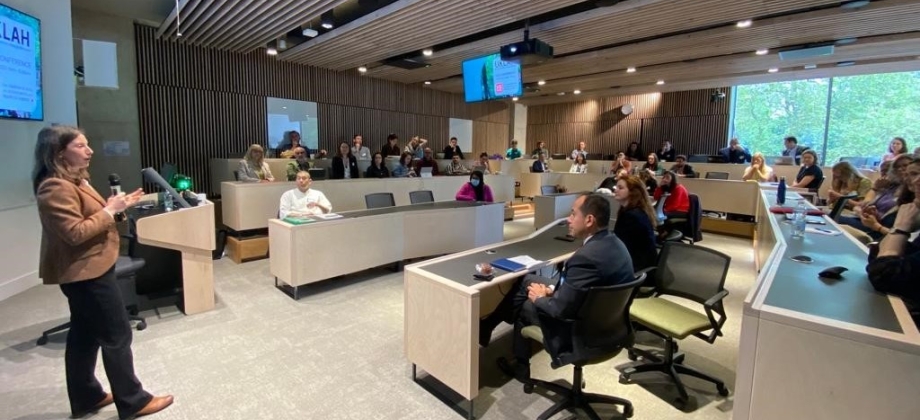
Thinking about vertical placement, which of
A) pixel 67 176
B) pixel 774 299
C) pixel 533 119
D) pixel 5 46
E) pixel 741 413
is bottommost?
pixel 741 413

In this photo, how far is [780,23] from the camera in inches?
233

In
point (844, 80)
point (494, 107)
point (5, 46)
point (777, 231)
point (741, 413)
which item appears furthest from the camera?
point (494, 107)

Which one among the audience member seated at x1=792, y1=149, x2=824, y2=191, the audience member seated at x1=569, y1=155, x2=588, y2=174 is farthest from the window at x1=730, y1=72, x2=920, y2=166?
the audience member seated at x1=569, y1=155, x2=588, y2=174

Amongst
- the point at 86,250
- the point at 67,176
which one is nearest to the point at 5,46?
the point at 67,176

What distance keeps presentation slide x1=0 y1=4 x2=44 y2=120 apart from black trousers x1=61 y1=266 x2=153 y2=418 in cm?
324

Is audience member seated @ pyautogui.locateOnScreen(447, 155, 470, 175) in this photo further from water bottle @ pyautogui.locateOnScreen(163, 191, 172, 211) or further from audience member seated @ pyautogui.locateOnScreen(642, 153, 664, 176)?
water bottle @ pyautogui.locateOnScreen(163, 191, 172, 211)

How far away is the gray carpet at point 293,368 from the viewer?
248cm

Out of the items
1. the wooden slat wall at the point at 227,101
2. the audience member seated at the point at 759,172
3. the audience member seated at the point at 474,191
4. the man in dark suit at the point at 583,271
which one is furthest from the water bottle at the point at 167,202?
the audience member seated at the point at 759,172

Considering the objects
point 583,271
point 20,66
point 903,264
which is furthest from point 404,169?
point 903,264

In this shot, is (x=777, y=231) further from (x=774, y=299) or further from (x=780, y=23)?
(x=780, y=23)

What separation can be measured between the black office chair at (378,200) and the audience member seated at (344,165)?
164cm

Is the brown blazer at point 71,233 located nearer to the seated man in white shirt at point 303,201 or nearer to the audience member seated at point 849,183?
the seated man in white shirt at point 303,201

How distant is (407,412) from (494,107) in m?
13.7

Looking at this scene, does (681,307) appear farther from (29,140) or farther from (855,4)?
(29,140)
